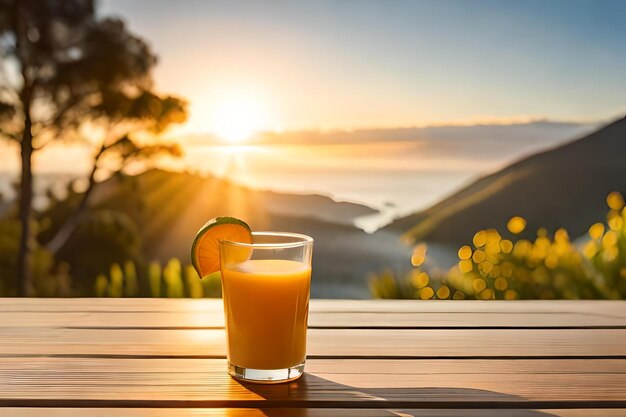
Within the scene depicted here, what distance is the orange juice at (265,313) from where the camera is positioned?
80 cm

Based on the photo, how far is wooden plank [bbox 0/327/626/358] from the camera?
925 millimetres

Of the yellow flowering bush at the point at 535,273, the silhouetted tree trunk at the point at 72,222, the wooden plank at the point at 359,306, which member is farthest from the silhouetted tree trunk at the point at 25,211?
the wooden plank at the point at 359,306

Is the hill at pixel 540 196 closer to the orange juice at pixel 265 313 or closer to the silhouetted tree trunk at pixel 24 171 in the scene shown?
the silhouetted tree trunk at pixel 24 171

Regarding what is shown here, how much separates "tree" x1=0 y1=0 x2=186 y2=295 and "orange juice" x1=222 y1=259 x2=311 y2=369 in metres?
4.85

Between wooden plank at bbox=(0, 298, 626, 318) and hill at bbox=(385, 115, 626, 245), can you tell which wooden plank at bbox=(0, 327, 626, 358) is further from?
hill at bbox=(385, 115, 626, 245)

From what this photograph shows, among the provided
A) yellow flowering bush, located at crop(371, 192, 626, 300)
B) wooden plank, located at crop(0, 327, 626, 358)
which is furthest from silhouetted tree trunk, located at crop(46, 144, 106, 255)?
wooden plank, located at crop(0, 327, 626, 358)

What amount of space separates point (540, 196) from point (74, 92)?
3.72m

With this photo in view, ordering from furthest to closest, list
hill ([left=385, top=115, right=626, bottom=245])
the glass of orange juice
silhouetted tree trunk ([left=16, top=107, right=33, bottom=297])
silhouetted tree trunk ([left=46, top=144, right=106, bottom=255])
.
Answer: silhouetted tree trunk ([left=46, top=144, right=106, bottom=255]) → silhouetted tree trunk ([left=16, top=107, right=33, bottom=297]) → hill ([left=385, top=115, right=626, bottom=245]) → the glass of orange juice

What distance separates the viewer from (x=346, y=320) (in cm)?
Answer: 112

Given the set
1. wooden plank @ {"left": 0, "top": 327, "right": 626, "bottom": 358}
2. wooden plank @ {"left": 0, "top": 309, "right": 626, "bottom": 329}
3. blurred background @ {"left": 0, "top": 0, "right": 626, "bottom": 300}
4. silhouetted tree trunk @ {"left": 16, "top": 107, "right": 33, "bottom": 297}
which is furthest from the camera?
silhouetted tree trunk @ {"left": 16, "top": 107, "right": 33, "bottom": 297}

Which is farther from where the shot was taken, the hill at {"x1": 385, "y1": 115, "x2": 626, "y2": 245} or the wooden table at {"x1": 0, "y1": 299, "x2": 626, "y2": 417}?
the hill at {"x1": 385, "y1": 115, "x2": 626, "y2": 245}

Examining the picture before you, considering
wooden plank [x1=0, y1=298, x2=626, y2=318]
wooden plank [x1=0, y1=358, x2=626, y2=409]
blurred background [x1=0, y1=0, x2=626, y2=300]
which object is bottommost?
wooden plank [x1=0, y1=358, x2=626, y2=409]

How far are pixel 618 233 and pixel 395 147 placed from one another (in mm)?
2386

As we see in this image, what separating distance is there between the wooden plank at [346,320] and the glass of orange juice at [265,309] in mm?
262
